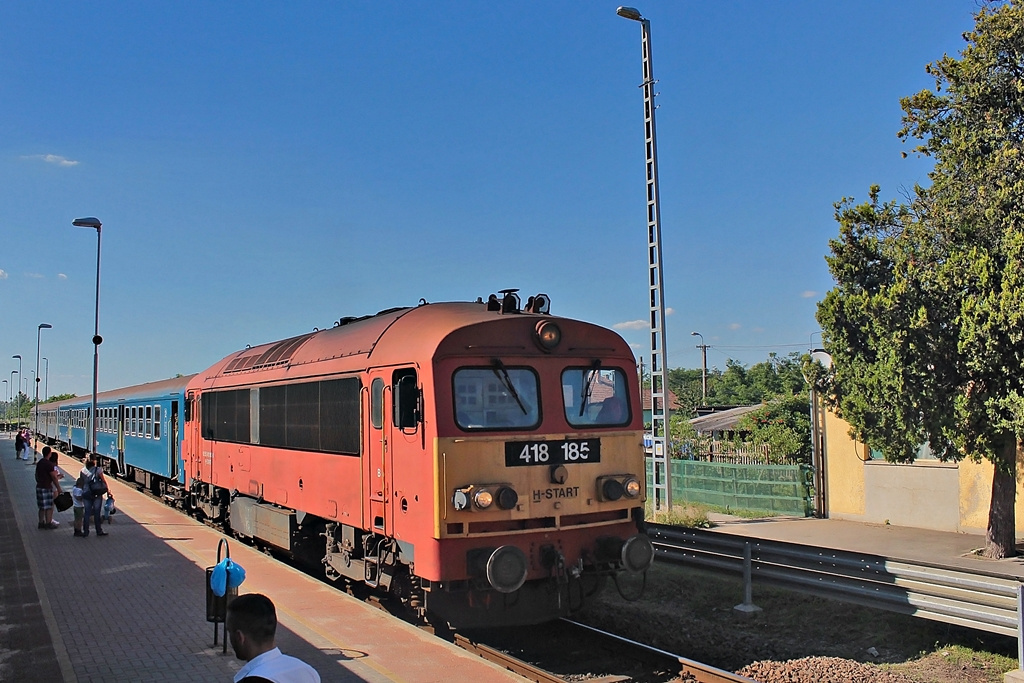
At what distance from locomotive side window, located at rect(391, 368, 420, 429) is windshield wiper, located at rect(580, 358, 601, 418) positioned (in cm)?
182

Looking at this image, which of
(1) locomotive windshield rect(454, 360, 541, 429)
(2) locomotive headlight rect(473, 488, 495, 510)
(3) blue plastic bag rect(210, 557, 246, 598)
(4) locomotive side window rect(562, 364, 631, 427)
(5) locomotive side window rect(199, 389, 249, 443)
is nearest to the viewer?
(3) blue plastic bag rect(210, 557, 246, 598)

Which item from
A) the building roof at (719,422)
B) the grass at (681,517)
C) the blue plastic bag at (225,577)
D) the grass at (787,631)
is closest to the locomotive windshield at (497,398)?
the blue plastic bag at (225,577)

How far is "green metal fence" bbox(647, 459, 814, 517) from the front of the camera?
1856 cm

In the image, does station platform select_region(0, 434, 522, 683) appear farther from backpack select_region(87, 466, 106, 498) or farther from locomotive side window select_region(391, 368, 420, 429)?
locomotive side window select_region(391, 368, 420, 429)

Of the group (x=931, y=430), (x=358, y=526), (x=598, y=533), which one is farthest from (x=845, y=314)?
(x=358, y=526)

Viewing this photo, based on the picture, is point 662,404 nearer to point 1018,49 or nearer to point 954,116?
point 954,116

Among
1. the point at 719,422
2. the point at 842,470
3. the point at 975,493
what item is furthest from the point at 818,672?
the point at 719,422

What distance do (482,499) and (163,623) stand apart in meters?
4.03

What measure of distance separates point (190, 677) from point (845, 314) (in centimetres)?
988

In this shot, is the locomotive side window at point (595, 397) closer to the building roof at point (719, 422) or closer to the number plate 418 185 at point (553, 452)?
the number plate 418 185 at point (553, 452)

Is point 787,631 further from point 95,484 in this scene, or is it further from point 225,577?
point 95,484

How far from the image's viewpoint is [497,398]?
8.42 meters

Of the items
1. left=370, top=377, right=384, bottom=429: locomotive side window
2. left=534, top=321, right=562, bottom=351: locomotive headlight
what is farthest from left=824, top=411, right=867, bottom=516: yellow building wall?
left=370, top=377, right=384, bottom=429: locomotive side window

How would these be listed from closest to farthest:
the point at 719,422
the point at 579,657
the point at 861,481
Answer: the point at 579,657
the point at 861,481
the point at 719,422
